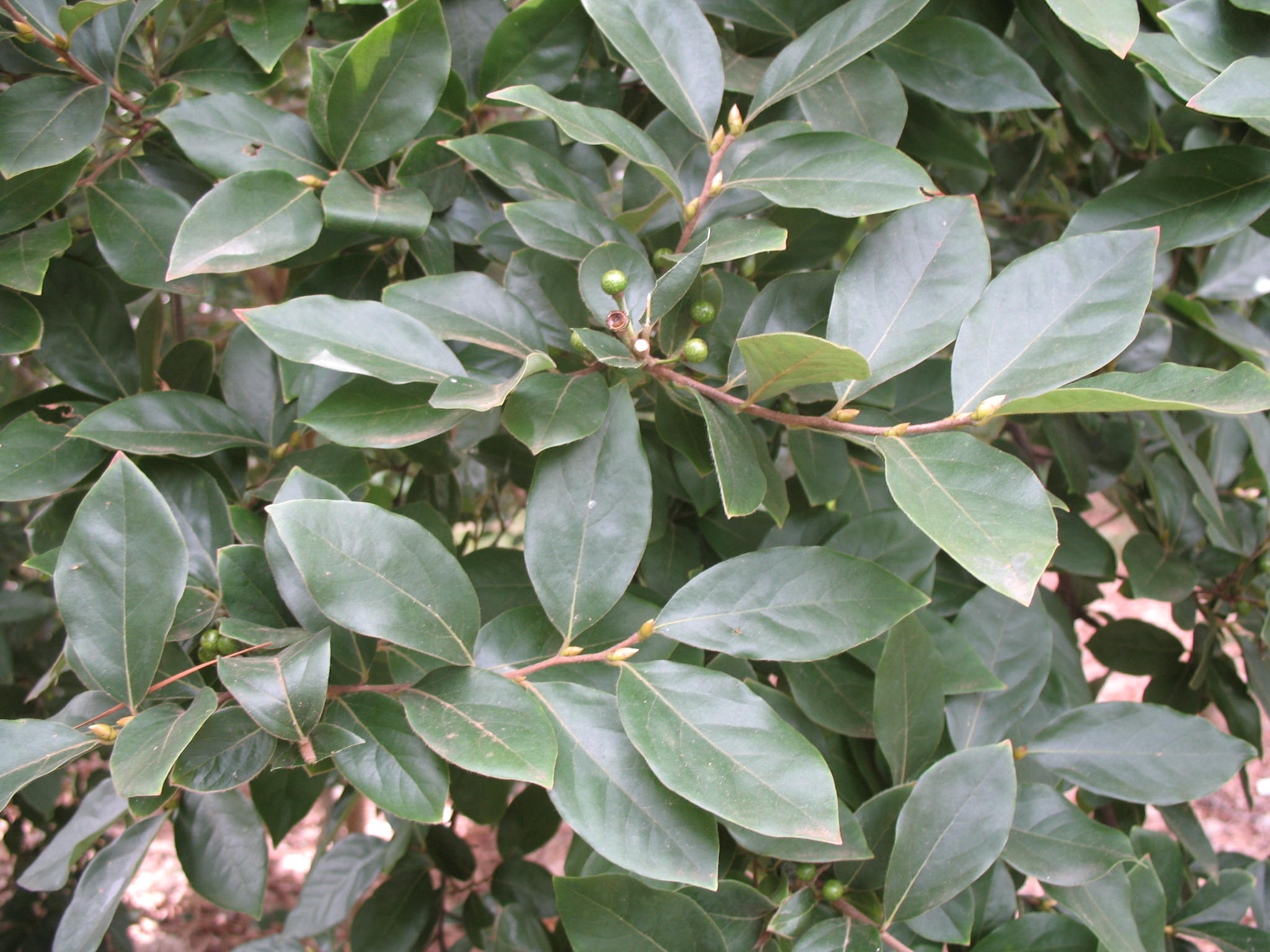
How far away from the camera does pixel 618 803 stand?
587 millimetres

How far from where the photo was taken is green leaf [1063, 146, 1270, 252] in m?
0.79

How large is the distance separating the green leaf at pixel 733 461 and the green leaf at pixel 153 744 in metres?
0.38

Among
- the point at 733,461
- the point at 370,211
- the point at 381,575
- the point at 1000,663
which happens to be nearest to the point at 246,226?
the point at 370,211

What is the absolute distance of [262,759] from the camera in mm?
595

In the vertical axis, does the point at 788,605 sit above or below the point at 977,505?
below

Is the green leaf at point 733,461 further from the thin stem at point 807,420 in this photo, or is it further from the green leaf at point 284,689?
the green leaf at point 284,689

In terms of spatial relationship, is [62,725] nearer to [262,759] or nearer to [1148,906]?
[262,759]

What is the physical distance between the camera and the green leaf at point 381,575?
56cm

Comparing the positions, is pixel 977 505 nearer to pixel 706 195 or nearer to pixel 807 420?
pixel 807 420

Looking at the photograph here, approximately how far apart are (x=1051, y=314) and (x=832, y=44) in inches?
11.4

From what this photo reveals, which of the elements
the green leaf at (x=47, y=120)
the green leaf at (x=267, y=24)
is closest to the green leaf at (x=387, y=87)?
the green leaf at (x=267, y=24)

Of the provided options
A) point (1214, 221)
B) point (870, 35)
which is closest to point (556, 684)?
point (870, 35)

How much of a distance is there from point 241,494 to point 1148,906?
0.95 metres

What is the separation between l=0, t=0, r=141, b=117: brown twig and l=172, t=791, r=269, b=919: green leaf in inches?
26.5
